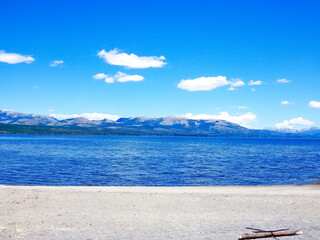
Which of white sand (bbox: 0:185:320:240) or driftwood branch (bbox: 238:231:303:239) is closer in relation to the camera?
driftwood branch (bbox: 238:231:303:239)

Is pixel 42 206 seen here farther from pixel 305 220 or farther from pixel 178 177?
→ pixel 178 177

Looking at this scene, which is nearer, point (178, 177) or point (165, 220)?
point (165, 220)

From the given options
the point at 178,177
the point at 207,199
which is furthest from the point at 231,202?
the point at 178,177

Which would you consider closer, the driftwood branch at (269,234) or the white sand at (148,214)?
the driftwood branch at (269,234)

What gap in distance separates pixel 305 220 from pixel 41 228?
14.9 meters

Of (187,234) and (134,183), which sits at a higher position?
(187,234)

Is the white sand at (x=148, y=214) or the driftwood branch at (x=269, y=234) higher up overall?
the driftwood branch at (x=269, y=234)

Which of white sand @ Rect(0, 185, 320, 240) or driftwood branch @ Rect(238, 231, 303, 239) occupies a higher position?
driftwood branch @ Rect(238, 231, 303, 239)

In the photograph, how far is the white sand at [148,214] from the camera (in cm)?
1439

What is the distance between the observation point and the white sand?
1439cm

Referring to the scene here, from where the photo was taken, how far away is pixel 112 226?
15.6 meters

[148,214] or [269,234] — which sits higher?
[269,234]

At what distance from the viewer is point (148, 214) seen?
60.7 ft

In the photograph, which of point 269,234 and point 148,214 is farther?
point 148,214
